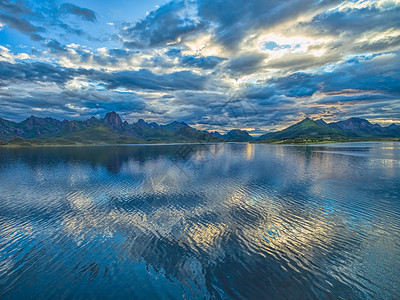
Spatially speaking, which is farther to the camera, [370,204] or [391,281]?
[370,204]

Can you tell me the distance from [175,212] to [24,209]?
32475 mm

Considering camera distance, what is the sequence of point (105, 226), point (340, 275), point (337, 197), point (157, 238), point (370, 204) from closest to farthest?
point (340, 275), point (157, 238), point (105, 226), point (370, 204), point (337, 197)

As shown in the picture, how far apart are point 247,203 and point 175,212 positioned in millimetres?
16366

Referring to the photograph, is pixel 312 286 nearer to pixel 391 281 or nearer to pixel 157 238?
pixel 391 281

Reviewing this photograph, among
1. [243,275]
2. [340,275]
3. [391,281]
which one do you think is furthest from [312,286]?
[391,281]

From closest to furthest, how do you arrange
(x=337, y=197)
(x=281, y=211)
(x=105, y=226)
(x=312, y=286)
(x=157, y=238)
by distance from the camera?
(x=312, y=286)
(x=157, y=238)
(x=105, y=226)
(x=281, y=211)
(x=337, y=197)

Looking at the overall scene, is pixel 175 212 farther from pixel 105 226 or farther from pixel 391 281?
pixel 391 281

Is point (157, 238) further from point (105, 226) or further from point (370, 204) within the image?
point (370, 204)

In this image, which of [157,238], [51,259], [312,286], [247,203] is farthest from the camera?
[247,203]

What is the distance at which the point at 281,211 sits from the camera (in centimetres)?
3681

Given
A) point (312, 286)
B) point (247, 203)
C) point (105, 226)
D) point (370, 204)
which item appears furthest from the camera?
point (247, 203)

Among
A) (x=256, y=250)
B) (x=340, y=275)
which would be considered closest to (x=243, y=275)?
(x=256, y=250)

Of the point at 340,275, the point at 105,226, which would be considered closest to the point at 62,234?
the point at 105,226

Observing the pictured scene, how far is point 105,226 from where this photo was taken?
3162cm
